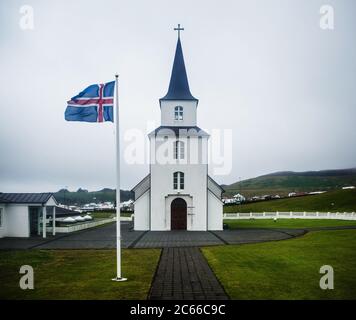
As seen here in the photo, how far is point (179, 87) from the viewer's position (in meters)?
35.4

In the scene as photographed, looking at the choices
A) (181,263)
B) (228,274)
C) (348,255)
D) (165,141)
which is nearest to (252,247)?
(348,255)

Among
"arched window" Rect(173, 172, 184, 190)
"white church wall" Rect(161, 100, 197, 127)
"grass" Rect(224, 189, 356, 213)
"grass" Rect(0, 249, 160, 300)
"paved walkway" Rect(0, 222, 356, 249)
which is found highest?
"white church wall" Rect(161, 100, 197, 127)

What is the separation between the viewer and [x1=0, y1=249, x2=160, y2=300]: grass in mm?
9695

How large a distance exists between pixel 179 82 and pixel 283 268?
2581 centimetres

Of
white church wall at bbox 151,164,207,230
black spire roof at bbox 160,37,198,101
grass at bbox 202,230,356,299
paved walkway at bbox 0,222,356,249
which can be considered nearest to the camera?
grass at bbox 202,230,356,299

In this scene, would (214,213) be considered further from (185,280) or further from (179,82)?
(185,280)

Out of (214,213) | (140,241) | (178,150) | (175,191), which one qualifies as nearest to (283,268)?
(140,241)

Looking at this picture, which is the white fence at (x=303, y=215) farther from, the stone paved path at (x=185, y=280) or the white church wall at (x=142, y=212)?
Answer: the stone paved path at (x=185, y=280)

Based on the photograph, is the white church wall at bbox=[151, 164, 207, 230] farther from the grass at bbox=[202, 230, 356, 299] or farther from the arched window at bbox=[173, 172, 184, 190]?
the grass at bbox=[202, 230, 356, 299]

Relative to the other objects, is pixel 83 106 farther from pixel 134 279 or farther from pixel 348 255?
pixel 348 255

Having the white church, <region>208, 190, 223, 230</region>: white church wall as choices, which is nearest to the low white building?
the white church

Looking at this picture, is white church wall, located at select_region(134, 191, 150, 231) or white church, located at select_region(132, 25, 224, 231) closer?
white church, located at select_region(132, 25, 224, 231)

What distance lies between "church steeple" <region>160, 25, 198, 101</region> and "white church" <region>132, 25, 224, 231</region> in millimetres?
3395
